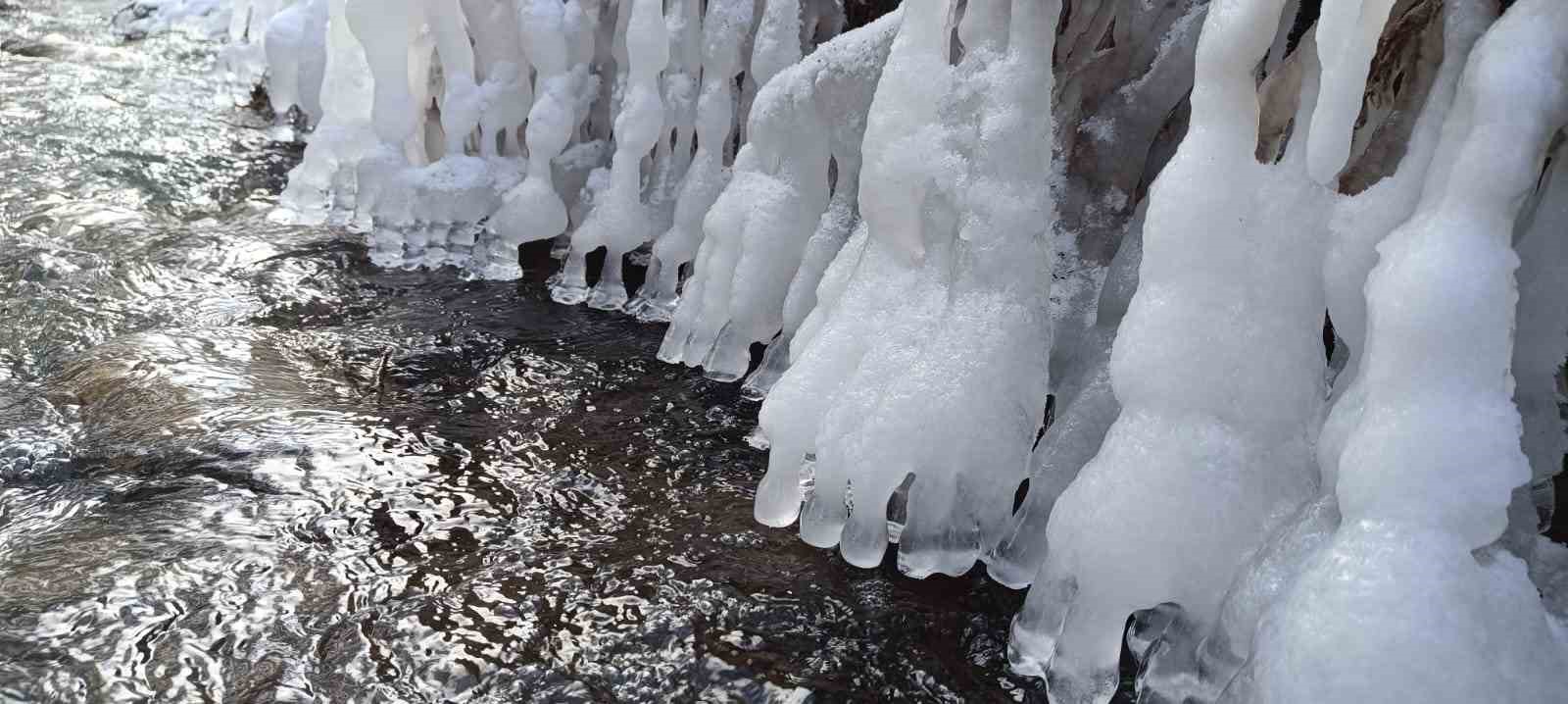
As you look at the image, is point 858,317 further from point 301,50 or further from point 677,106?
point 301,50

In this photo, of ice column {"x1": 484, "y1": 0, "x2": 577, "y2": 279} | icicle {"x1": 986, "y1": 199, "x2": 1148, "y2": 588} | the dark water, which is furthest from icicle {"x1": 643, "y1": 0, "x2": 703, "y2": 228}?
icicle {"x1": 986, "y1": 199, "x2": 1148, "y2": 588}

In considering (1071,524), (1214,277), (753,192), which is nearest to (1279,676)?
(1071,524)

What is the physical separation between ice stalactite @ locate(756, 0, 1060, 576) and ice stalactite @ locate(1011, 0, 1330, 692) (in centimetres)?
39

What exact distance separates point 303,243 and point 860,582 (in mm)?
2679

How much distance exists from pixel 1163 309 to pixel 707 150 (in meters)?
1.98

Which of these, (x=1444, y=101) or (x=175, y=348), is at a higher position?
(x=1444, y=101)

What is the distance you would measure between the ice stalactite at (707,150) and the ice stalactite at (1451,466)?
7.36ft

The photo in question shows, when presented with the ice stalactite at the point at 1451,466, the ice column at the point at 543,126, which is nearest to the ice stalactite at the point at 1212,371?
the ice stalactite at the point at 1451,466

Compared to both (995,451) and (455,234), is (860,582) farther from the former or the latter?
(455,234)

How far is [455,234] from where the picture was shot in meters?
4.25

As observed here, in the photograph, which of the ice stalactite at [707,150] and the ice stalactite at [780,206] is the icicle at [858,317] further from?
the ice stalactite at [707,150]

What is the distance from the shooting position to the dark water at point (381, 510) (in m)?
2.13

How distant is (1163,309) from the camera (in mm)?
1912

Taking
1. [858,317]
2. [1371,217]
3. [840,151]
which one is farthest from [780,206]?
[1371,217]
